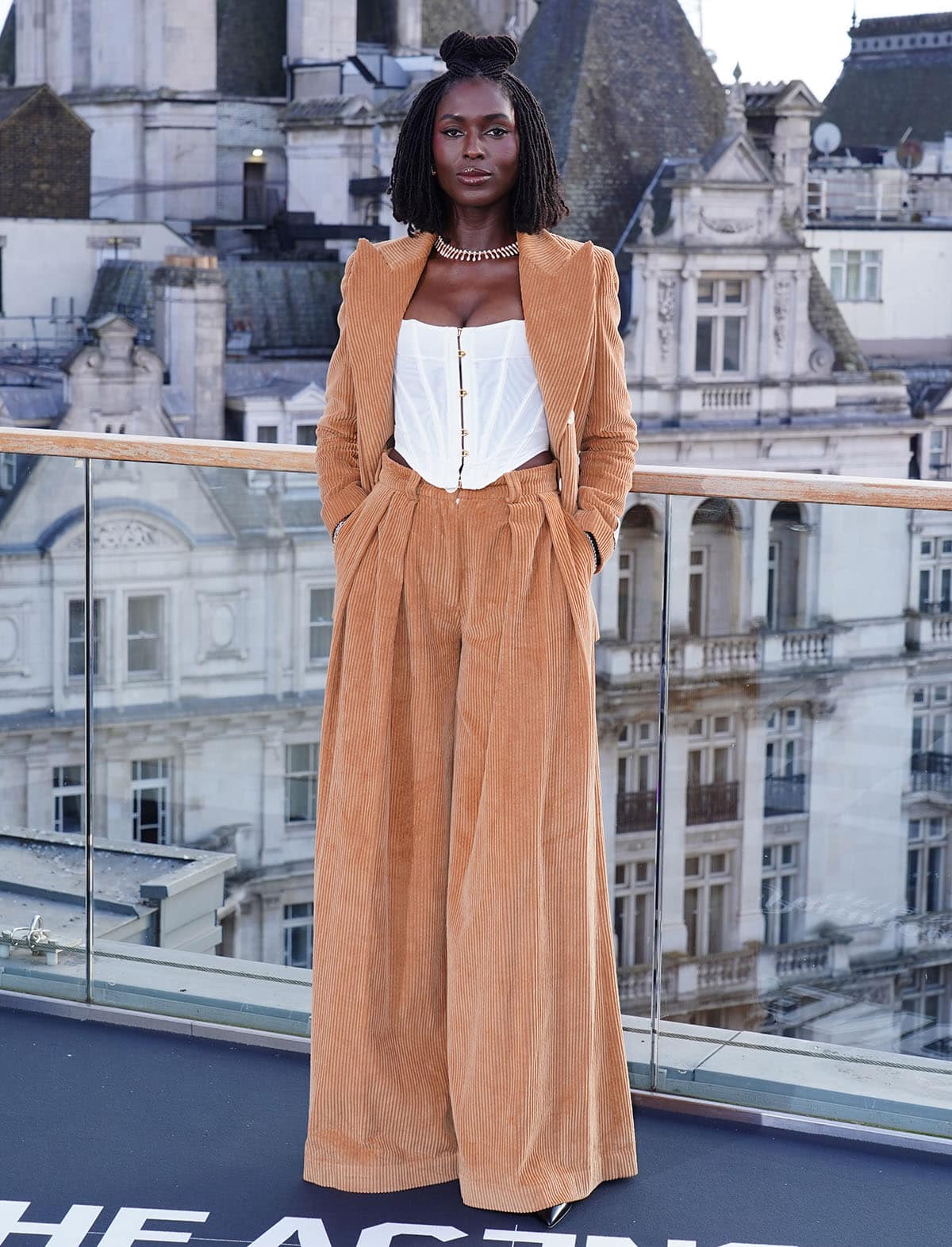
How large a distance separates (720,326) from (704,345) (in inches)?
14.8

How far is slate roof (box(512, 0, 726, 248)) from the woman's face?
2138 centimetres

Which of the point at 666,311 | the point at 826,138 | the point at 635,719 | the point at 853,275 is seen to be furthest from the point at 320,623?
the point at 826,138

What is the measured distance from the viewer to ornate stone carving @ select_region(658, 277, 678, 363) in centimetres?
A: 2291

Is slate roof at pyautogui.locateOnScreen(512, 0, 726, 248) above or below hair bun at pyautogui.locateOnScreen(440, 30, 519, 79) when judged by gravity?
above

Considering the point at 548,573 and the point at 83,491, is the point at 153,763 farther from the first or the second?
the point at 548,573

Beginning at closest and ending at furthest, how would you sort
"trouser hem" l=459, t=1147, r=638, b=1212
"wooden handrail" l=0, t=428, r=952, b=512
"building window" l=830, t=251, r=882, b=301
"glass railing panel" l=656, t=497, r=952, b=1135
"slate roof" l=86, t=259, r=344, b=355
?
1. "trouser hem" l=459, t=1147, r=638, b=1212
2. "wooden handrail" l=0, t=428, r=952, b=512
3. "glass railing panel" l=656, t=497, r=952, b=1135
4. "slate roof" l=86, t=259, r=344, b=355
5. "building window" l=830, t=251, r=882, b=301

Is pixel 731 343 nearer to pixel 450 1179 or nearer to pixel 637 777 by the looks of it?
pixel 637 777

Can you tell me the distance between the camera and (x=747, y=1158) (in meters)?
2.37

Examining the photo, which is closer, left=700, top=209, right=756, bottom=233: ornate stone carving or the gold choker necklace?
the gold choker necklace

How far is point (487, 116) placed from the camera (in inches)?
81.3

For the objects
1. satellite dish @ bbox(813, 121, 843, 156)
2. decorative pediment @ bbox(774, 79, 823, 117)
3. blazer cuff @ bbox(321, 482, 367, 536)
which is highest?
satellite dish @ bbox(813, 121, 843, 156)

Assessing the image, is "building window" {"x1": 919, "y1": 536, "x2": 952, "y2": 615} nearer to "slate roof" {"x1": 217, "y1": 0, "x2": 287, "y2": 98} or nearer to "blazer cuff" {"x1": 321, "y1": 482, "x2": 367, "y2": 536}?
"blazer cuff" {"x1": 321, "y1": 482, "x2": 367, "y2": 536}

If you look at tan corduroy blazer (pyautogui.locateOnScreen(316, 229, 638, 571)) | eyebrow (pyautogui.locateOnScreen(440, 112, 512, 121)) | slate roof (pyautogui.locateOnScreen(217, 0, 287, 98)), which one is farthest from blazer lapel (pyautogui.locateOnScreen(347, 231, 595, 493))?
slate roof (pyautogui.locateOnScreen(217, 0, 287, 98))

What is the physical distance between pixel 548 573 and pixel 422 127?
49 cm
